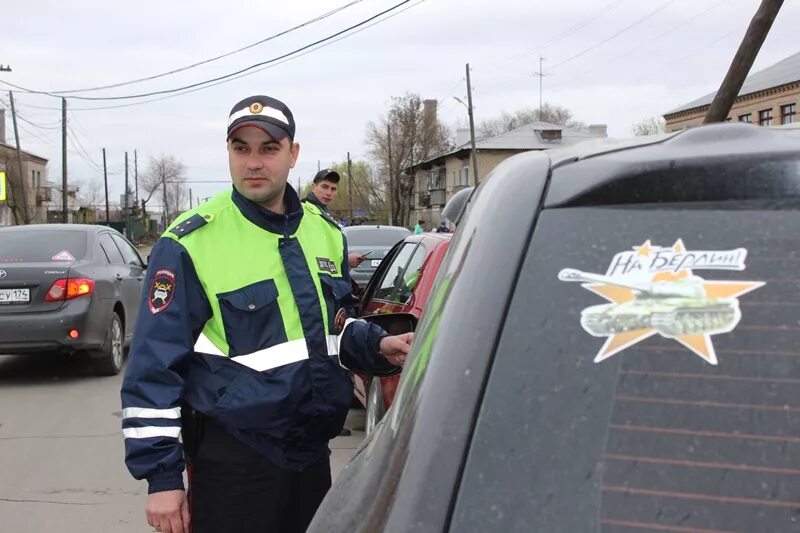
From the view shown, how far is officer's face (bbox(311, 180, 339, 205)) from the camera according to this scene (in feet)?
22.7

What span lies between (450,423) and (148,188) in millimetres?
93229

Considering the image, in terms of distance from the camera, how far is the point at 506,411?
3.55 ft

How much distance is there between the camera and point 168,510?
7.01 feet

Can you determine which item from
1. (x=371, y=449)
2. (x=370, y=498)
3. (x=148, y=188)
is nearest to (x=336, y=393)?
(x=371, y=449)

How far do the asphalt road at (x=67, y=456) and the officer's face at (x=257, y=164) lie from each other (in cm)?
204

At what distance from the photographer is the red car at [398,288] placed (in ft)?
14.7

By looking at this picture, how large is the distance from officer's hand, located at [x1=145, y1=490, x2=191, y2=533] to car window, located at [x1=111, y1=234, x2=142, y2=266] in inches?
286

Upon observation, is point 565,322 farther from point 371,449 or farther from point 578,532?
point 371,449

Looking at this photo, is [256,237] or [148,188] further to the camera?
[148,188]

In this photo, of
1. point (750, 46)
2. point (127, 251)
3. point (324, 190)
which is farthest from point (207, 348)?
point (127, 251)

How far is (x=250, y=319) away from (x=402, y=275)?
2923mm

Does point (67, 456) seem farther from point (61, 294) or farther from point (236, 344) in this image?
point (236, 344)

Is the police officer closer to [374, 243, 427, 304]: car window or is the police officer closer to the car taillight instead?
[374, 243, 427, 304]: car window

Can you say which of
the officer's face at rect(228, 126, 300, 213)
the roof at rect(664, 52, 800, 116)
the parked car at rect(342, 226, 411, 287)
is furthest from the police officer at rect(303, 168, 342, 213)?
the roof at rect(664, 52, 800, 116)
